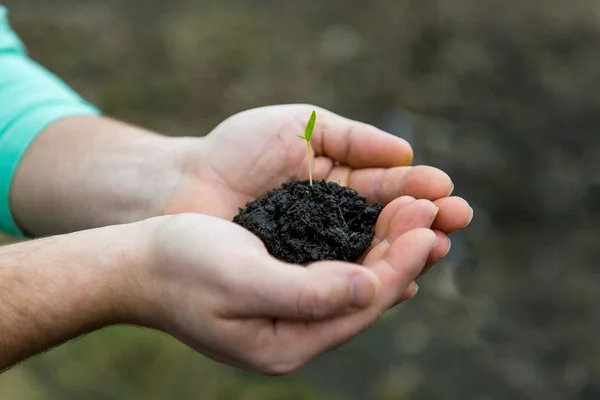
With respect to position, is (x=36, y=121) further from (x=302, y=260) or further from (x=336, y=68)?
(x=336, y=68)

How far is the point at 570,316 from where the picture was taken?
3572 mm

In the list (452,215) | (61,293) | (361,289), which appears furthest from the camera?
(452,215)

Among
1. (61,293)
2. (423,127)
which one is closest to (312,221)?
(61,293)

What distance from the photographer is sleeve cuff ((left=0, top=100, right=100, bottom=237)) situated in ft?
7.55

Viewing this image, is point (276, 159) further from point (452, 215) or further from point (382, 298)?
point (382, 298)

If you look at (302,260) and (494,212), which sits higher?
(302,260)

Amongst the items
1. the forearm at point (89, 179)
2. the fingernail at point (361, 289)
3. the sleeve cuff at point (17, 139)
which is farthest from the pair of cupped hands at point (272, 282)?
the sleeve cuff at point (17, 139)

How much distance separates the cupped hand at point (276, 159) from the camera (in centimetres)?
207

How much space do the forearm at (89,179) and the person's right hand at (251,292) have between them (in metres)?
0.64

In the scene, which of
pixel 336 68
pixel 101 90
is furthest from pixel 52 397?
pixel 336 68

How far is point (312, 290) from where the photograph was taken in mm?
1347

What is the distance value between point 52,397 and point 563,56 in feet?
14.4

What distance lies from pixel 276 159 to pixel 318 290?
0.87 m

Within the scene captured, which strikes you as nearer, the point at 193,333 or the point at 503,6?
the point at 193,333
